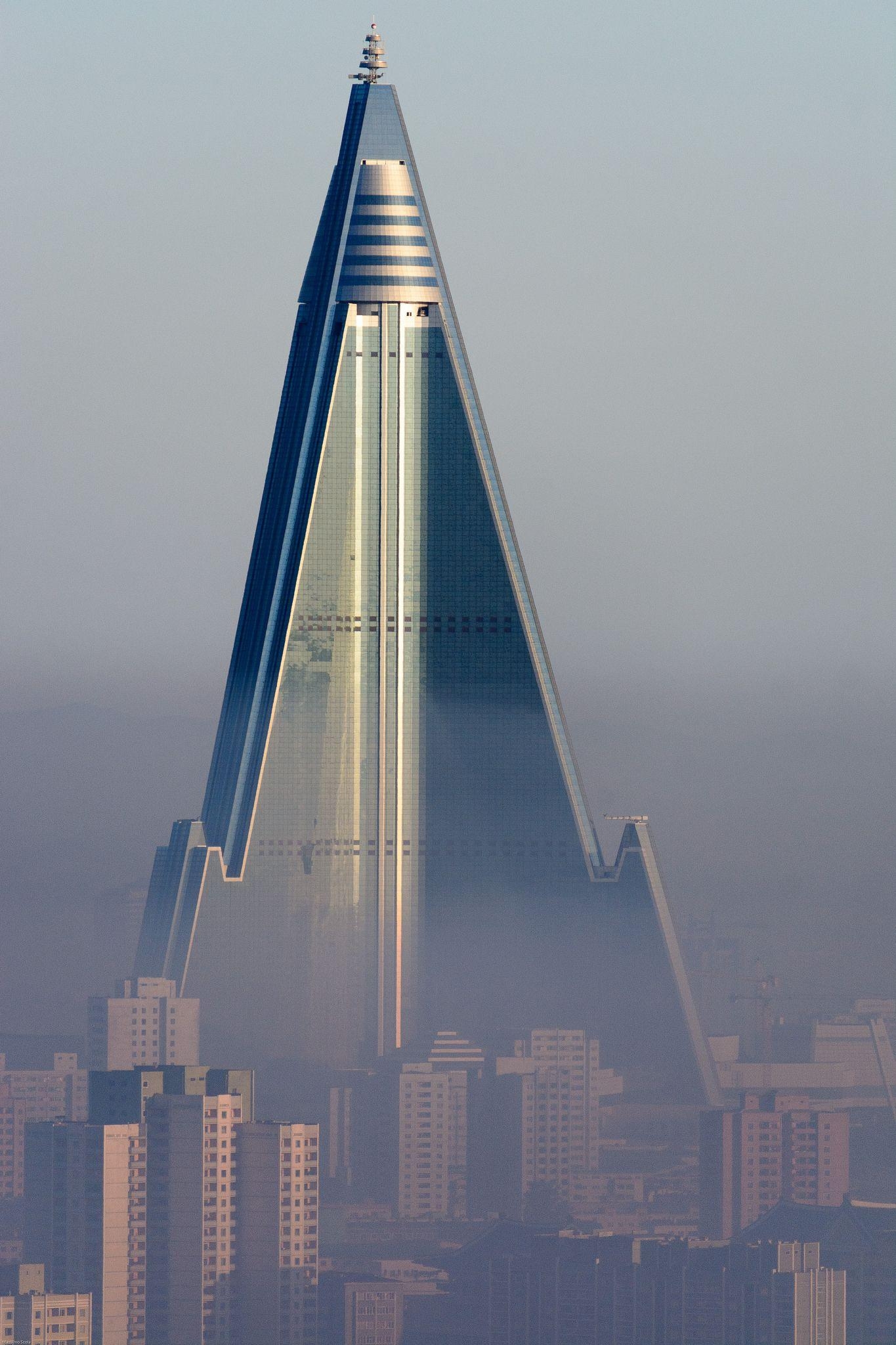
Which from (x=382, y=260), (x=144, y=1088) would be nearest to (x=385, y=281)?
(x=382, y=260)

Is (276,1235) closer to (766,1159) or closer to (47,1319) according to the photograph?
(47,1319)

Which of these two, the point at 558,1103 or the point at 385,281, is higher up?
the point at 385,281

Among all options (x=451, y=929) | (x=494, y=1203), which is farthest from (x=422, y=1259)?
(x=451, y=929)

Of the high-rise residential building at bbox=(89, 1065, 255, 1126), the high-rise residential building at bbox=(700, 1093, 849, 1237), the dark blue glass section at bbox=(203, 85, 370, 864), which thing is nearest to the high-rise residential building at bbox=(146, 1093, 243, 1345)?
the high-rise residential building at bbox=(89, 1065, 255, 1126)

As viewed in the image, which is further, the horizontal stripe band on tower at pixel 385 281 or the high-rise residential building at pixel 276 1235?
the horizontal stripe band on tower at pixel 385 281

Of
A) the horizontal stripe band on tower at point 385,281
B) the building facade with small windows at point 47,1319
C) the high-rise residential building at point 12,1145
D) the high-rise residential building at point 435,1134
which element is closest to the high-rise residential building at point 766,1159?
the high-rise residential building at point 435,1134

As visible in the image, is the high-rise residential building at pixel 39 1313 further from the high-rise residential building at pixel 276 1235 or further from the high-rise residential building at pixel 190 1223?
the high-rise residential building at pixel 276 1235

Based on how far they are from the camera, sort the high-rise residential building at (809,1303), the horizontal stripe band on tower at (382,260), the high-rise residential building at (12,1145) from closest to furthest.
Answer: the high-rise residential building at (809,1303) → the high-rise residential building at (12,1145) → the horizontal stripe band on tower at (382,260)
